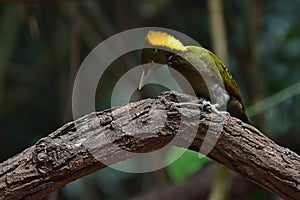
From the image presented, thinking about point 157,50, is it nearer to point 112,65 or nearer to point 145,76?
point 145,76

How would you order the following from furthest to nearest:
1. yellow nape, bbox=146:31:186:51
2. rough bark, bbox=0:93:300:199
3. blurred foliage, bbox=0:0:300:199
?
blurred foliage, bbox=0:0:300:199
yellow nape, bbox=146:31:186:51
rough bark, bbox=0:93:300:199

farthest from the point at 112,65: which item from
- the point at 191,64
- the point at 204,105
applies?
the point at 204,105

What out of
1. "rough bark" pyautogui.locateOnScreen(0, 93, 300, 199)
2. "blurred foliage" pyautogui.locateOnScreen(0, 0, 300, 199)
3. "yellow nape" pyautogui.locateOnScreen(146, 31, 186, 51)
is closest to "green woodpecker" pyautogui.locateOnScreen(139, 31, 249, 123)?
"yellow nape" pyautogui.locateOnScreen(146, 31, 186, 51)

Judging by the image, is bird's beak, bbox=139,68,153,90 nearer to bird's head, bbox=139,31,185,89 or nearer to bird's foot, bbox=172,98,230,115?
bird's head, bbox=139,31,185,89

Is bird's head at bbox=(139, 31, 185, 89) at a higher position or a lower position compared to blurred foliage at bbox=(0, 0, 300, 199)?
higher

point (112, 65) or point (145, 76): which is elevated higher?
point (145, 76)

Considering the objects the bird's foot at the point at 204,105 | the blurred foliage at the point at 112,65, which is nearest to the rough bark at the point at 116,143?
the bird's foot at the point at 204,105
